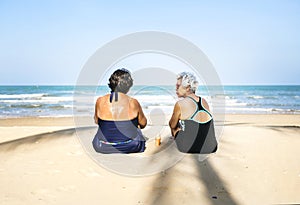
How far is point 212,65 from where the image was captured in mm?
5840

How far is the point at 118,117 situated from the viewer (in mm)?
4695

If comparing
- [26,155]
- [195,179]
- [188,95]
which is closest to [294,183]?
[195,179]

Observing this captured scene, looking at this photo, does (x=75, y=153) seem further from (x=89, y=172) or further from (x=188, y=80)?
(x=188, y=80)

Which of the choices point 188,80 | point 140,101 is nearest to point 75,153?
point 188,80

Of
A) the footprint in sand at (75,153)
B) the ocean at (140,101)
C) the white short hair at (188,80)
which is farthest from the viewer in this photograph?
the ocean at (140,101)

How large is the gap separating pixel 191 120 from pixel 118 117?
1.17 meters

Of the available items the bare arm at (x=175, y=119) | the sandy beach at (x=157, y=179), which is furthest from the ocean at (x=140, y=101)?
the sandy beach at (x=157, y=179)

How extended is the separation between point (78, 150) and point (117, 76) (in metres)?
1.78

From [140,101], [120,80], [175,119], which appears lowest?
[140,101]

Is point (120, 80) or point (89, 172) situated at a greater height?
point (120, 80)

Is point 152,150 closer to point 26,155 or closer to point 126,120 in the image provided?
point 126,120

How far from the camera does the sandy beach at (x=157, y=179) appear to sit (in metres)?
3.59

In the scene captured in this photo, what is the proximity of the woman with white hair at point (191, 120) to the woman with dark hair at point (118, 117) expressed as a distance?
0.65 metres

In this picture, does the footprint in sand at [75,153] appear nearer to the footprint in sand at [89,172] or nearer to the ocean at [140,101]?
the footprint in sand at [89,172]
